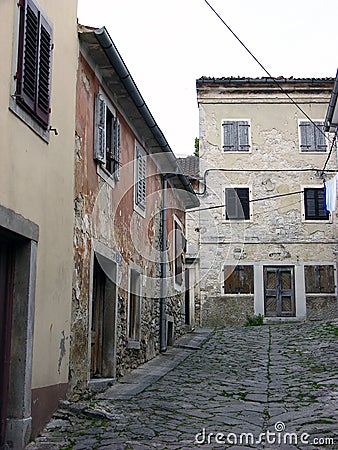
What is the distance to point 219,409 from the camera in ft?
23.2

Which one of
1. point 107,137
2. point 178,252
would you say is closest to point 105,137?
point 107,137

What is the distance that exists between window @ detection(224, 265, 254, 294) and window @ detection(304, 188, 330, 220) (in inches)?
111

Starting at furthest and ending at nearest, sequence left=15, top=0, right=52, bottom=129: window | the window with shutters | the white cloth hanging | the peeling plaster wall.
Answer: the white cloth hanging < the window with shutters < the peeling plaster wall < left=15, top=0, right=52, bottom=129: window

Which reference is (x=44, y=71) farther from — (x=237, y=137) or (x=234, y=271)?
(x=237, y=137)

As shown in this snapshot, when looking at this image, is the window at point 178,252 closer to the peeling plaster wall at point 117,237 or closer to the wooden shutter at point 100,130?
the peeling plaster wall at point 117,237

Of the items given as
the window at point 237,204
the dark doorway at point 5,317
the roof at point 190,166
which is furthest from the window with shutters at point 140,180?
the window at point 237,204

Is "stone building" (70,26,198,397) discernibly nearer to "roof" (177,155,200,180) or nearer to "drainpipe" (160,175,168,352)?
"drainpipe" (160,175,168,352)

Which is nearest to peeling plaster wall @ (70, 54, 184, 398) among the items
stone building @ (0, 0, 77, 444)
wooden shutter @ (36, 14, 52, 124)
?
stone building @ (0, 0, 77, 444)

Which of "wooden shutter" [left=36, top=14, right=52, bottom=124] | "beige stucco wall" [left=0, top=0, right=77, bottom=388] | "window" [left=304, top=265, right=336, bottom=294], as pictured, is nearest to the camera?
"beige stucco wall" [left=0, top=0, right=77, bottom=388]

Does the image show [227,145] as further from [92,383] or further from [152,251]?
[92,383]

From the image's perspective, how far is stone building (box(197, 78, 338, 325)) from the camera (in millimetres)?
20516

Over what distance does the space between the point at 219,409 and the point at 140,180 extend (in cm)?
489

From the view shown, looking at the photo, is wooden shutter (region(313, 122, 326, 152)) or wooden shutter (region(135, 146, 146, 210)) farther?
wooden shutter (region(313, 122, 326, 152))

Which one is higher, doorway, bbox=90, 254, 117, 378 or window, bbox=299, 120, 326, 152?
window, bbox=299, 120, 326, 152
